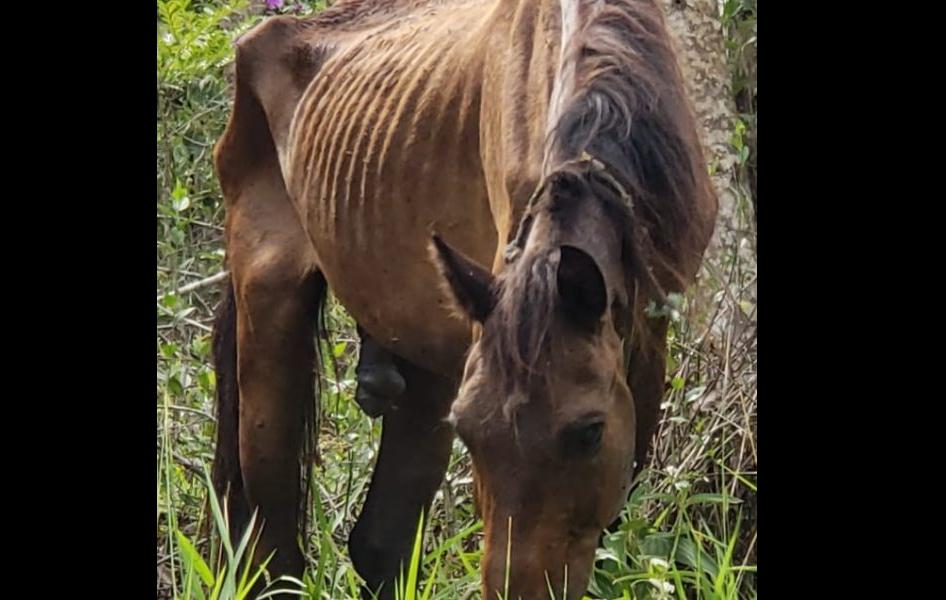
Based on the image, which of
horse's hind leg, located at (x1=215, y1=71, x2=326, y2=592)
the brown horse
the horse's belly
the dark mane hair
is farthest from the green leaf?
the dark mane hair

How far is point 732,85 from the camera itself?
2.39 m

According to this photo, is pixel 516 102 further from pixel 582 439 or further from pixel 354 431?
Result: pixel 354 431

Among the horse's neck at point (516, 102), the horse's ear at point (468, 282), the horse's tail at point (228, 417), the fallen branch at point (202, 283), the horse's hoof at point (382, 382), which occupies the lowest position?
the horse's tail at point (228, 417)

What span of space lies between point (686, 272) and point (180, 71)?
1018mm

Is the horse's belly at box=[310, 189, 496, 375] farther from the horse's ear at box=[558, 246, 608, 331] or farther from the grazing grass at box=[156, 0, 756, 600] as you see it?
the horse's ear at box=[558, 246, 608, 331]

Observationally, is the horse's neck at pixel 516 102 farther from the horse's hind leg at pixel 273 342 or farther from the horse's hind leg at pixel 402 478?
the horse's hind leg at pixel 273 342

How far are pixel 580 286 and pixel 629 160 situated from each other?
231 millimetres

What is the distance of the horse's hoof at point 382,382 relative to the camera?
9.22ft

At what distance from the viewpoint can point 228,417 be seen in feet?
10.0

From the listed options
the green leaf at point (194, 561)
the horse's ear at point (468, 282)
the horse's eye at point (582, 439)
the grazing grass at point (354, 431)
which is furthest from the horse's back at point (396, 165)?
the green leaf at point (194, 561)

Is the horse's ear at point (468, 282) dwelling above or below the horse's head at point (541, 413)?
above

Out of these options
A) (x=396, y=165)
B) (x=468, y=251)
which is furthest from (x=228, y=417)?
(x=468, y=251)

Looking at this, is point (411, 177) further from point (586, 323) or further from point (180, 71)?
point (586, 323)
